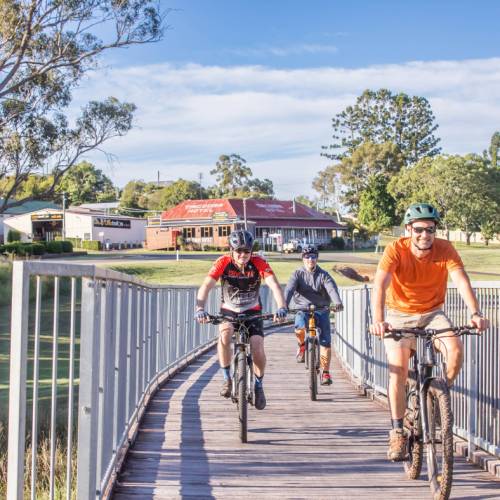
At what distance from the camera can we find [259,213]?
311ft

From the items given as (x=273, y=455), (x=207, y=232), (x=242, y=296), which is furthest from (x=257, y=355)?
(x=207, y=232)

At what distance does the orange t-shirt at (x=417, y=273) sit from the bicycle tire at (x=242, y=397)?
1884 mm

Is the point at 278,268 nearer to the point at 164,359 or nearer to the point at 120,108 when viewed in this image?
the point at 120,108

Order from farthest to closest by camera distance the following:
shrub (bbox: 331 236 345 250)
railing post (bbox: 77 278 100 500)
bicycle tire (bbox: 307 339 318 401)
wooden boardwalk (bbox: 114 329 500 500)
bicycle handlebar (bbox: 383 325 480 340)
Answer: shrub (bbox: 331 236 345 250)
bicycle tire (bbox: 307 339 318 401)
wooden boardwalk (bbox: 114 329 500 500)
bicycle handlebar (bbox: 383 325 480 340)
railing post (bbox: 77 278 100 500)

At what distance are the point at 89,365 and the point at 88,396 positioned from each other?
157 millimetres

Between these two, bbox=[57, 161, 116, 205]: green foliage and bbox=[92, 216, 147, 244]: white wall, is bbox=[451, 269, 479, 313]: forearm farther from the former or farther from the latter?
bbox=[57, 161, 116, 205]: green foliage

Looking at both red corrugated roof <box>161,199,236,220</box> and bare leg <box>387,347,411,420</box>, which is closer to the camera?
bare leg <box>387,347,411,420</box>

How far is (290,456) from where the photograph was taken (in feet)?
22.5

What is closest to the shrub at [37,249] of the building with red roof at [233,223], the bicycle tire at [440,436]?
the building with red roof at [233,223]

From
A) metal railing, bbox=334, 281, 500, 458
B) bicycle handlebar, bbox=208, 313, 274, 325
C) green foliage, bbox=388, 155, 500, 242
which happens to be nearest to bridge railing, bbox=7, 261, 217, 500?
bicycle handlebar, bbox=208, 313, 274, 325

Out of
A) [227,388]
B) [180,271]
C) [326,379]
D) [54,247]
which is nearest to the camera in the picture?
[227,388]

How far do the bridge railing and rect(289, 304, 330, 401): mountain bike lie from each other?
179cm

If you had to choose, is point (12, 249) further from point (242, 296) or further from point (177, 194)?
point (177, 194)

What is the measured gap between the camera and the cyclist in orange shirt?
5.62m
